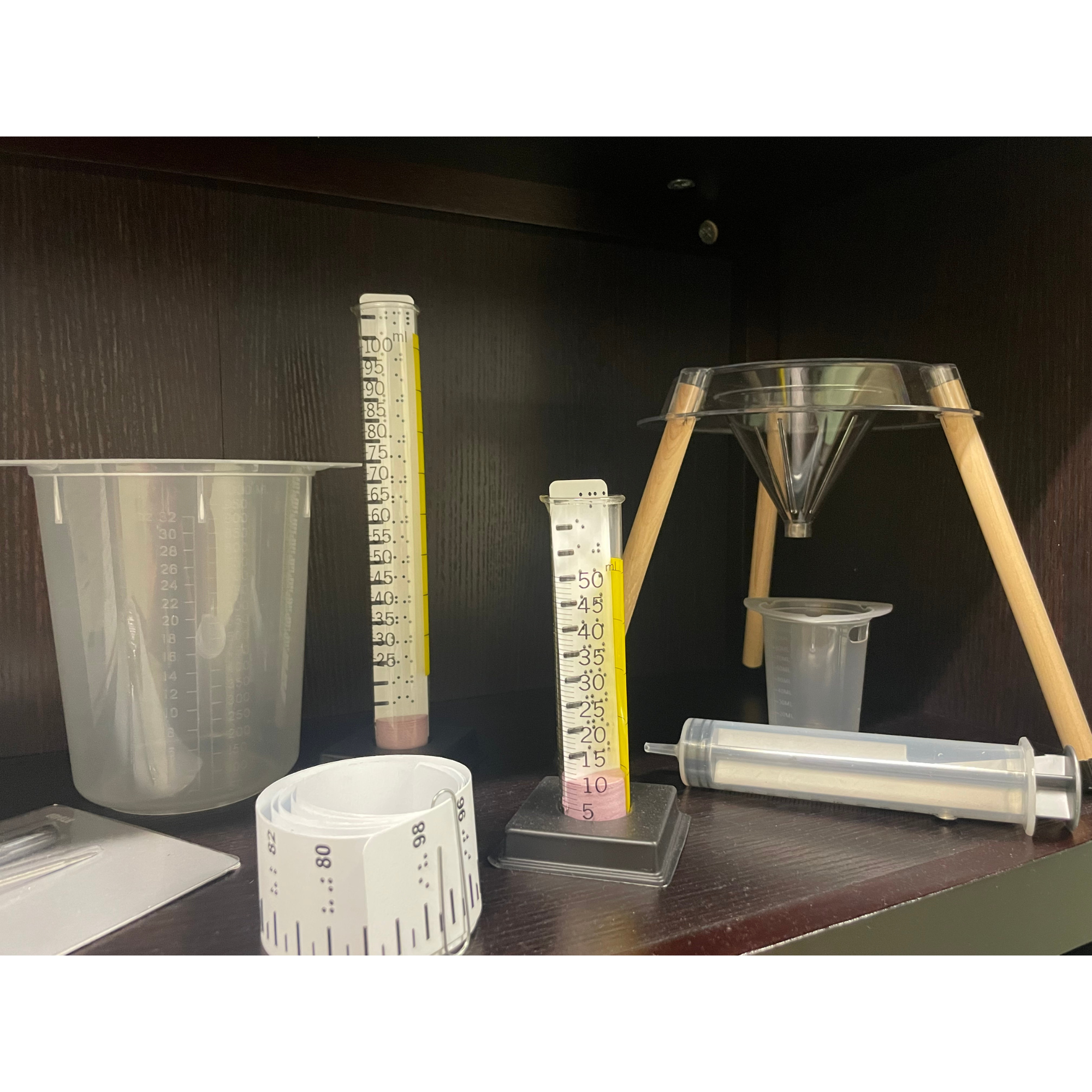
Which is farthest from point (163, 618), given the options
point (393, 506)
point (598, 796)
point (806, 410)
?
point (806, 410)

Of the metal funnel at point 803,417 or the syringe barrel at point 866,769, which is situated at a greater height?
the metal funnel at point 803,417

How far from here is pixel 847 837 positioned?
19.8 inches

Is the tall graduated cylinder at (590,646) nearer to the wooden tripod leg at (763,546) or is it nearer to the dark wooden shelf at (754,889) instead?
the dark wooden shelf at (754,889)

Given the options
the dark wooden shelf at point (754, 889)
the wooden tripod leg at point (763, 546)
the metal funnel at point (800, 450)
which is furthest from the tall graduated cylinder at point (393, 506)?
the wooden tripod leg at point (763, 546)

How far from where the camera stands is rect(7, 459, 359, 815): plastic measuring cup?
0.50 m

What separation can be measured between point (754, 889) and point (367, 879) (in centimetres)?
22

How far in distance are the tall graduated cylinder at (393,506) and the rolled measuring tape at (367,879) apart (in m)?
0.20

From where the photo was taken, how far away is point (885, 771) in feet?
1.77

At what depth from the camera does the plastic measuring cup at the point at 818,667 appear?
25.7 inches

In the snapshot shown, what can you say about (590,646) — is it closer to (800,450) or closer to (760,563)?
(800,450)

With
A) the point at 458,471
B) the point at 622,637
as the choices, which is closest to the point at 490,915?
the point at 622,637

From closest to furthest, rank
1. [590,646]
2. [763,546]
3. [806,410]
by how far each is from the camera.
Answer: [590,646]
[806,410]
[763,546]

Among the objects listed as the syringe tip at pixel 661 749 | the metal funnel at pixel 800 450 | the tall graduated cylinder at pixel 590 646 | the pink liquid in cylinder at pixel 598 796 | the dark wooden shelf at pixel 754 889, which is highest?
the metal funnel at pixel 800 450

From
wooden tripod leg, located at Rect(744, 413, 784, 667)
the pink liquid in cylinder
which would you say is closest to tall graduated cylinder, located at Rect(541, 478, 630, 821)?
the pink liquid in cylinder
